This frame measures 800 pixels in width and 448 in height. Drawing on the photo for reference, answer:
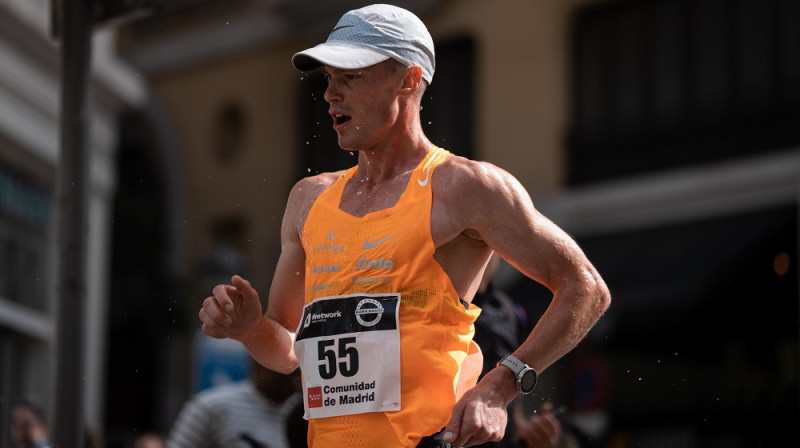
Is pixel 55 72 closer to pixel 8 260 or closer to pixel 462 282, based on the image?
pixel 8 260

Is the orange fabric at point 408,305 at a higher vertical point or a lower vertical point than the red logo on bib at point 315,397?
higher

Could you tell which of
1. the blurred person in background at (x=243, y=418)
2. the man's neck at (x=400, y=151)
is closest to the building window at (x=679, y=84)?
the blurred person in background at (x=243, y=418)

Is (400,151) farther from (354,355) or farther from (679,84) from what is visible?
(679,84)

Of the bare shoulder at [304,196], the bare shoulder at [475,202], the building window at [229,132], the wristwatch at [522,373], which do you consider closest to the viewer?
the wristwatch at [522,373]

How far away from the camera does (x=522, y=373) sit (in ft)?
10.7

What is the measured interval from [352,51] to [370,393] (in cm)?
83

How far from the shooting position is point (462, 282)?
136 inches

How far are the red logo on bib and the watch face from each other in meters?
0.50

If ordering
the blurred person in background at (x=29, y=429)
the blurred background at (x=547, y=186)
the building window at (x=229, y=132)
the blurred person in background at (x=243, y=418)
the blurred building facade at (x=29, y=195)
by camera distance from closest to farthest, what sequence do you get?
the blurred person in background at (x=243, y=418) → the blurred person in background at (x=29, y=429) → the blurred building facade at (x=29, y=195) → the blurred background at (x=547, y=186) → the building window at (x=229, y=132)

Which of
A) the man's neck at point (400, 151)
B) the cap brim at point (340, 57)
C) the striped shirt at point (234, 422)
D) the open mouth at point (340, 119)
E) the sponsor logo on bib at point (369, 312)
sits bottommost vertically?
the striped shirt at point (234, 422)

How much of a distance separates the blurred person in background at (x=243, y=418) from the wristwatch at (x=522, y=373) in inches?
126

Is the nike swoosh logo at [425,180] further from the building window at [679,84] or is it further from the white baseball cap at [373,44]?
the building window at [679,84]

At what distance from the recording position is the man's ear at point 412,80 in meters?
3.54

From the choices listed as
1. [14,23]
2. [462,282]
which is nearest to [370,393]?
[462,282]
